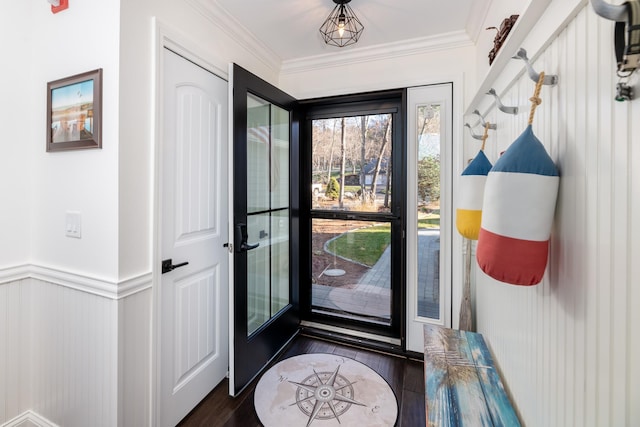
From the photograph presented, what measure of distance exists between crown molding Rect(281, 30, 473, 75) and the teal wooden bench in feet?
6.60

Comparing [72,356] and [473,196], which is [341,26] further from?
[72,356]

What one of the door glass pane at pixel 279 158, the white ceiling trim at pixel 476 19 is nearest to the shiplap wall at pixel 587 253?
the white ceiling trim at pixel 476 19

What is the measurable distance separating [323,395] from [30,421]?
163 centimetres

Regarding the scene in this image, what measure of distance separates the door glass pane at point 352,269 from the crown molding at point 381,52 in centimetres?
137

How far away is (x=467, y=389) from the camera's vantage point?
3.64 feet

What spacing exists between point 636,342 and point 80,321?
1.98 metres

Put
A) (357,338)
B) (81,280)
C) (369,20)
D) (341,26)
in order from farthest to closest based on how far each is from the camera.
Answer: (357,338) → (369,20) → (341,26) → (81,280)

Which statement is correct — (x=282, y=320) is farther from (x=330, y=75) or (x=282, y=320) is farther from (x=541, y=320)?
(x=330, y=75)

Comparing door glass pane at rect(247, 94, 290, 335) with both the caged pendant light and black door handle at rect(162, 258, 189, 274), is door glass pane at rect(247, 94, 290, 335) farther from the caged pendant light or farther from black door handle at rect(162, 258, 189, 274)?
the caged pendant light

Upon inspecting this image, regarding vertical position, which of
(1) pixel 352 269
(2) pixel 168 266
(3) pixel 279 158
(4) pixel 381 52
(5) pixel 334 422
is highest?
(4) pixel 381 52

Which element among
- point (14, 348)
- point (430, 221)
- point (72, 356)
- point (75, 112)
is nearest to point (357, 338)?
point (430, 221)

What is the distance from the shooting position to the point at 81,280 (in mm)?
1354

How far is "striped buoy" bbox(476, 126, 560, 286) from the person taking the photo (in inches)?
27.4

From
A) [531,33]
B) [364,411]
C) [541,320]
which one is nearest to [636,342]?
[541,320]
